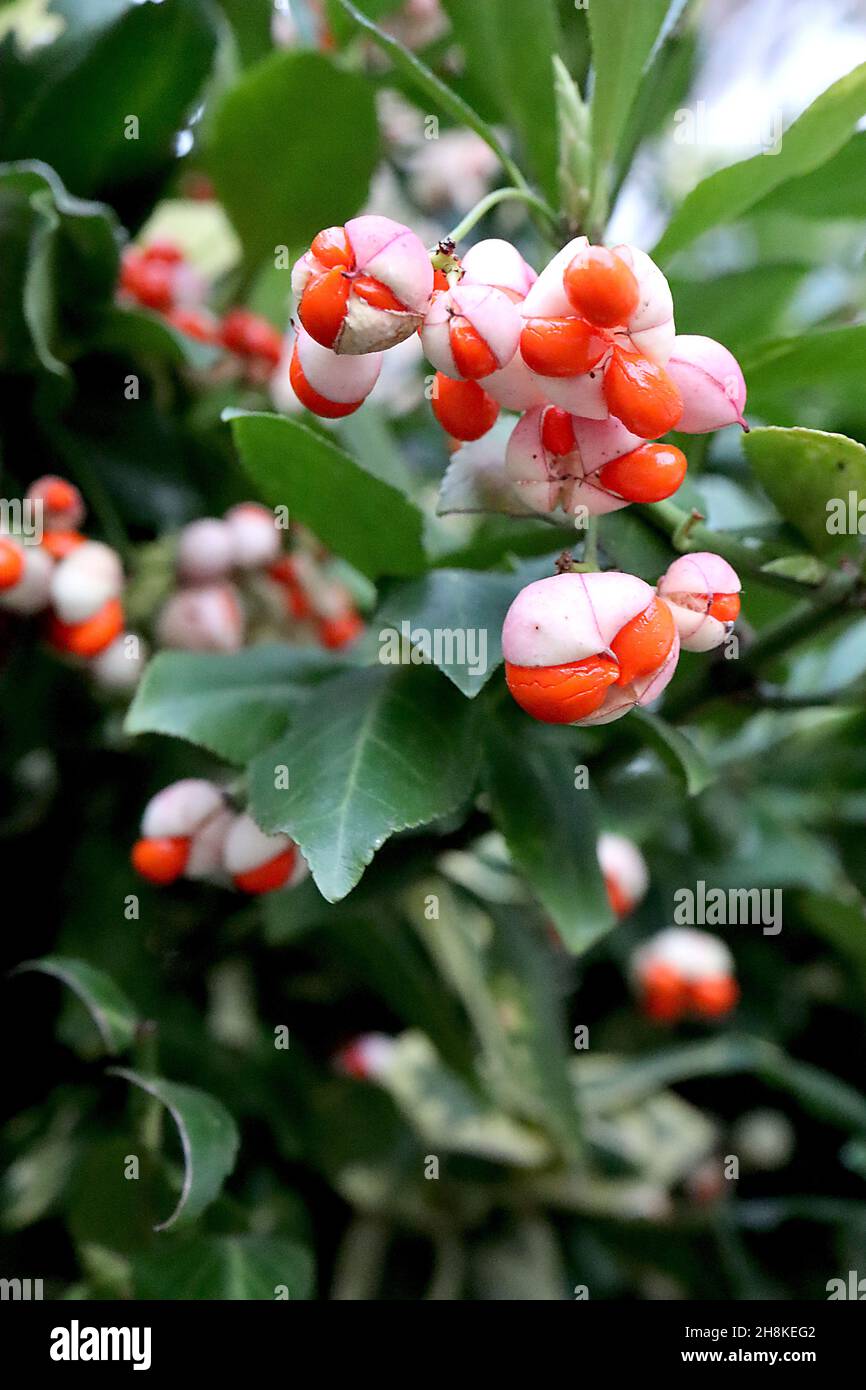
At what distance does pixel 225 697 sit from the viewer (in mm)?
393

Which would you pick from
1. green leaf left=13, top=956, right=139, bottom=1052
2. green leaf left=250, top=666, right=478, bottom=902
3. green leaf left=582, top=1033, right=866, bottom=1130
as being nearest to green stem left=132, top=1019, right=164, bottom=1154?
green leaf left=13, top=956, right=139, bottom=1052

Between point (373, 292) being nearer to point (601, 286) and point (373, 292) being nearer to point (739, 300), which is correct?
point (601, 286)

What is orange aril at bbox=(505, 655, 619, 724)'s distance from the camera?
256mm

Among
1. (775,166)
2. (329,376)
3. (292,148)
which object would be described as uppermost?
(292,148)

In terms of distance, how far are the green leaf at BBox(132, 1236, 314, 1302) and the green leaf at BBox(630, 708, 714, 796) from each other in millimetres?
220

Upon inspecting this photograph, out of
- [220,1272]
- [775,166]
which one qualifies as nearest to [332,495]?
[775,166]

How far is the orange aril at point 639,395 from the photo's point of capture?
254mm

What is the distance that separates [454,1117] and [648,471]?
0.46 metres

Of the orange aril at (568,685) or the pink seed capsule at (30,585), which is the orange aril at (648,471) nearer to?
the orange aril at (568,685)

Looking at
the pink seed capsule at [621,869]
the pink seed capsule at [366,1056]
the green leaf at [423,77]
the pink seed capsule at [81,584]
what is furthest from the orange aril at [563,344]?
the pink seed capsule at [366,1056]

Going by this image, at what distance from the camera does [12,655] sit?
0.47 metres

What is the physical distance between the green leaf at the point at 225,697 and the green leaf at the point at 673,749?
0.12 m
